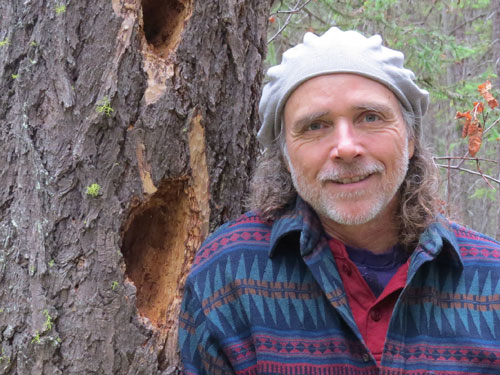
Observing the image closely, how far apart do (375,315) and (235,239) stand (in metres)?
0.57

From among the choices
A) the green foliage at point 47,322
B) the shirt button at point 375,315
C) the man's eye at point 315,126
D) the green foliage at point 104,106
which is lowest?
the green foliage at point 47,322

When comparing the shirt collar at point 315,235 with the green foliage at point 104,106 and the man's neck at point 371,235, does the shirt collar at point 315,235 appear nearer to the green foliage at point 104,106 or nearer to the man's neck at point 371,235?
the man's neck at point 371,235

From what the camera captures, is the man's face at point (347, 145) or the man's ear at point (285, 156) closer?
the man's face at point (347, 145)

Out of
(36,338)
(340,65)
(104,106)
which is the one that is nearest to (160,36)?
(104,106)

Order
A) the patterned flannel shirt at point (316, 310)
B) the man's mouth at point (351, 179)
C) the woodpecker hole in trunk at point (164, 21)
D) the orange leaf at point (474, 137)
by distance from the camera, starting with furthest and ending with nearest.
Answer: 1. the orange leaf at point (474, 137)
2. the woodpecker hole in trunk at point (164, 21)
3. the man's mouth at point (351, 179)
4. the patterned flannel shirt at point (316, 310)

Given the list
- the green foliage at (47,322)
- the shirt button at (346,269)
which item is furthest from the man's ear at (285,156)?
the green foliage at (47,322)

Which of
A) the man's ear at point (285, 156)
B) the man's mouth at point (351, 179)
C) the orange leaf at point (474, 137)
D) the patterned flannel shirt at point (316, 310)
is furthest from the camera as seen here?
the orange leaf at point (474, 137)

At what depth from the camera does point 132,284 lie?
6.34 feet

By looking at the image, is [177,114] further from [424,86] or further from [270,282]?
[424,86]

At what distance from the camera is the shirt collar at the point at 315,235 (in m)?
1.88

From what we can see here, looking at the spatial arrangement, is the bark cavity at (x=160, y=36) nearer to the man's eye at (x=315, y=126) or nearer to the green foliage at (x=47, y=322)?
the man's eye at (x=315, y=126)

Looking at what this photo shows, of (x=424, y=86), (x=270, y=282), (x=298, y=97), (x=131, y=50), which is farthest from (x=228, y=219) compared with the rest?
(x=424, y=86)

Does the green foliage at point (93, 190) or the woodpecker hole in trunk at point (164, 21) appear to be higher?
the woodpecker hole in trunk at point (164, 21)

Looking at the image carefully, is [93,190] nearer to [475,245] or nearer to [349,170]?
[349,170]
